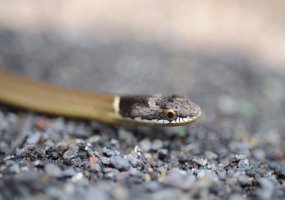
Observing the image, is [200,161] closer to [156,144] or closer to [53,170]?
[156,144]

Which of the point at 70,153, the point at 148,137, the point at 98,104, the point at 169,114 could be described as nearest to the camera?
the point at 70,153

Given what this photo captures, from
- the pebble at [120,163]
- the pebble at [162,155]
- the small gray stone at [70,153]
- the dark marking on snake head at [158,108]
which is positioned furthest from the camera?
the dark marking on snake head at [158,108]

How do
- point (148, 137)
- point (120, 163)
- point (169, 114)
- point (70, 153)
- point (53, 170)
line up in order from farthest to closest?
1. point (148, 137)
2. point (169, 114)
3. point (70, 153)
4. point (120, 163)
5. point (53, 170)

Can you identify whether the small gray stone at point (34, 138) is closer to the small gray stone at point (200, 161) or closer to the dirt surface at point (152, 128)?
the dirt surface at point (152, 128)

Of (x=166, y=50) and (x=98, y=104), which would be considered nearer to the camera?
(x=98, y=104)

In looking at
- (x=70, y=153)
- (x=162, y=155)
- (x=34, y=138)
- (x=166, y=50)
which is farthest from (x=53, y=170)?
(x=166, y=50)

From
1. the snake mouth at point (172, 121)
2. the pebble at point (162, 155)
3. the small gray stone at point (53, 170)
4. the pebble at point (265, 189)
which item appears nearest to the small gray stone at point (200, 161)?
the pebble at point (162, 155)

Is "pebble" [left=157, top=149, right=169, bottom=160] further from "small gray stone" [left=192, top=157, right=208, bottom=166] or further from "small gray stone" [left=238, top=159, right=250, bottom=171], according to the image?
"small gray stone" [left=238, top=159, right=250, bottom=171]
